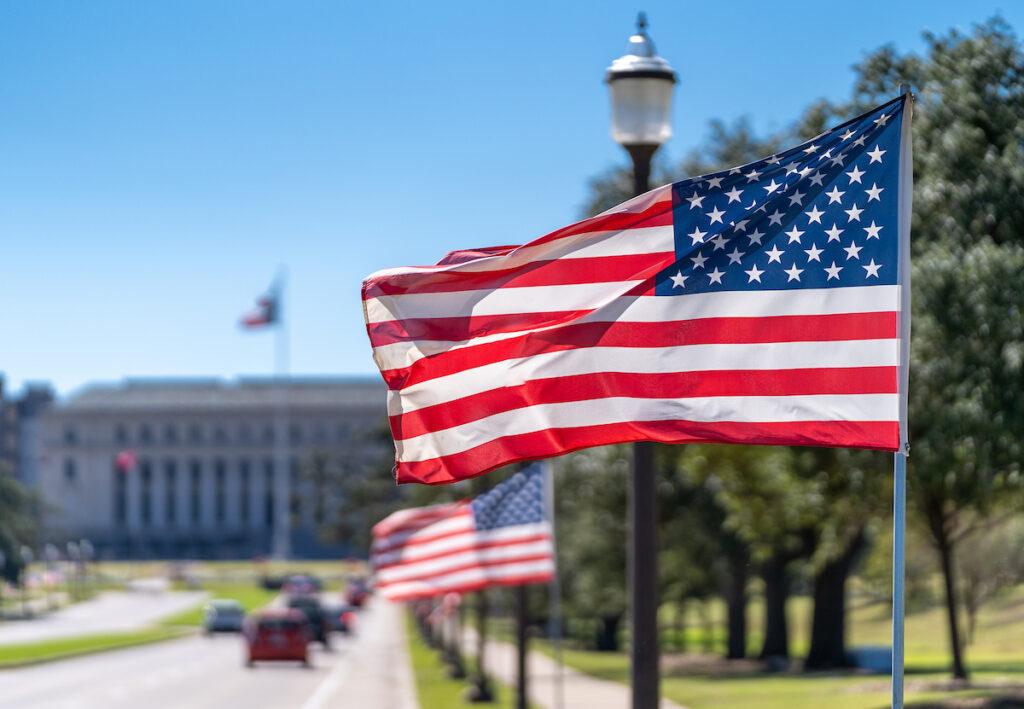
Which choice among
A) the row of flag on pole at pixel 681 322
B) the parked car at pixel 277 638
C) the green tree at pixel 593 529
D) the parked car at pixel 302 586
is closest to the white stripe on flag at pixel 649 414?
the row of flag on pole at pixel 681 322

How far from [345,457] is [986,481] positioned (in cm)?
13799

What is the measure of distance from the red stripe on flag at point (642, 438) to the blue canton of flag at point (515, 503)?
10.4 meters

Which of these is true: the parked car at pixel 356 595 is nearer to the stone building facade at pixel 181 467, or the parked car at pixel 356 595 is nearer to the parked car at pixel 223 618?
the parked car at pixel 223 618

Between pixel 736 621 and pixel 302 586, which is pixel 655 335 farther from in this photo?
pixel 302 586

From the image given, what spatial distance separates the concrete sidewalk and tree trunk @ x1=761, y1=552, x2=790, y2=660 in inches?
205

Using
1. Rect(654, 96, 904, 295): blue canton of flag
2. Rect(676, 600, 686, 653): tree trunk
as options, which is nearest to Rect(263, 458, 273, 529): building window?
Rect(676, 600, 686, 653): tree trunk

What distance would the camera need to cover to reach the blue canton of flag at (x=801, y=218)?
8523 mm

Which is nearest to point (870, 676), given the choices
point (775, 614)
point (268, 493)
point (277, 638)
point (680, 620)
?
point (775, 614)

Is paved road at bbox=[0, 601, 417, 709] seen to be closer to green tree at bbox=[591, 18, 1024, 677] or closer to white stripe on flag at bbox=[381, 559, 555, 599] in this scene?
white stripe on flag at bbox=[381, 559, 555, 599]

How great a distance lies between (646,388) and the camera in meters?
8.91

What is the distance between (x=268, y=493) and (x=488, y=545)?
165419 mm

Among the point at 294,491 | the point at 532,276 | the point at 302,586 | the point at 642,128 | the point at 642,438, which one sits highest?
the point at 642,128

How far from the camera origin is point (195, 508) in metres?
184

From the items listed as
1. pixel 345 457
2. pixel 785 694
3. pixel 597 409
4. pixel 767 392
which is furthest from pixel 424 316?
→ pixel 345 457
